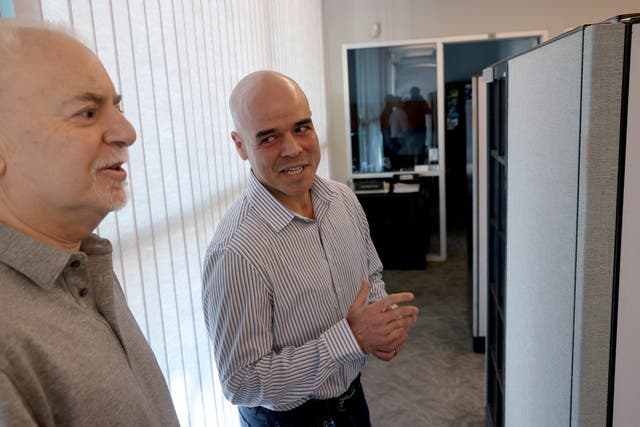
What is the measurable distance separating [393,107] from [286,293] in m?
4.28

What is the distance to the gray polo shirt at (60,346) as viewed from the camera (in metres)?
0.61

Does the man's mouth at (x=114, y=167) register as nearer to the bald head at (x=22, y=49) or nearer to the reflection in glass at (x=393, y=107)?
the bald head at (x=22, y=49)

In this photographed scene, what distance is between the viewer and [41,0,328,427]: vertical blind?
1.25 m

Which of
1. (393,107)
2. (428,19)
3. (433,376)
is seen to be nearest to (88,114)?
(433,376)

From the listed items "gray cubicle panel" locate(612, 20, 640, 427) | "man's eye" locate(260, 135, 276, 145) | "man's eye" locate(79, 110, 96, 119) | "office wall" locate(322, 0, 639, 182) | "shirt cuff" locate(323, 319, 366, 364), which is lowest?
"shirt cuff" locate(323, 319, 366, 364)

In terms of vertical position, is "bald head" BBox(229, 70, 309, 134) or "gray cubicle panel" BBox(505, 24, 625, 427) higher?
"bald head" BBox(229, 70, 309, 134)

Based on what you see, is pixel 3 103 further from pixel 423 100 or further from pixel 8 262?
pixel 423 100

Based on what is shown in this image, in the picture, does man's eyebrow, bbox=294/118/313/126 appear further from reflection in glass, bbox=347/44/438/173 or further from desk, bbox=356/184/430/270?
reflection in glass, bbox=347/44/438/173

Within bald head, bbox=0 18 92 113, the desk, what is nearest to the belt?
bald head, bbox=0 18 92 113

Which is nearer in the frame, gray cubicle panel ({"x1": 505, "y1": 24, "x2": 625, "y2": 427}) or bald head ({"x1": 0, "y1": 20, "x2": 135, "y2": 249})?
bald head ({"x1": 0, "y1": 20, "x2": 135, "y2": 249})

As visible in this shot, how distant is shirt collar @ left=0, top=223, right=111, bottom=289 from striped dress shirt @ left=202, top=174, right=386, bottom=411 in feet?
1.91

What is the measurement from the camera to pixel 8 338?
61cm

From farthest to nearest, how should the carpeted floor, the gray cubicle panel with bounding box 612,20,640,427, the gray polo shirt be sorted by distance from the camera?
1. the carpeted floor
2. the gray cubicle panel with bounding box 612,20,640,427
3. the gray polo shirt

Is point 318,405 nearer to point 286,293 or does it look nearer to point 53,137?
point 286,293
